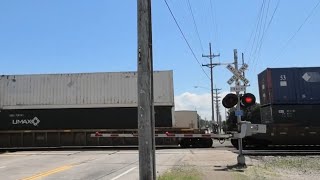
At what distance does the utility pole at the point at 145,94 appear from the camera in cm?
984

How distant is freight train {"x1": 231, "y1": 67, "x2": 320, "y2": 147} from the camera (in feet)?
87.0

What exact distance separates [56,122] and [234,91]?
1760cm

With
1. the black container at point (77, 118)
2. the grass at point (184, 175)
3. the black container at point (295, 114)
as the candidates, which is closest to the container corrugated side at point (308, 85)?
the black container at point (295, 114)

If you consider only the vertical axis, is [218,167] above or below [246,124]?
below

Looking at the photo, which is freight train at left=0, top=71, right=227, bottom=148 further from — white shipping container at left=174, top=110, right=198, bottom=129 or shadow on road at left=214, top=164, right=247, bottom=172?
shadow on road at left=214, top=164, right=247, bottom=172

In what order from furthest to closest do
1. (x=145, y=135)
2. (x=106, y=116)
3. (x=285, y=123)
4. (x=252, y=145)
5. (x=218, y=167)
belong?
(x=106, y=116) → (x=252, y=145) → (x=285, y=123) → (x=218, y=167) → (x=145, y=135)

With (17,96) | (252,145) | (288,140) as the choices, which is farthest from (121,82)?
(288,140)

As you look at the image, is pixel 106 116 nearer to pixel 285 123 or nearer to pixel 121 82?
pixel 121 82

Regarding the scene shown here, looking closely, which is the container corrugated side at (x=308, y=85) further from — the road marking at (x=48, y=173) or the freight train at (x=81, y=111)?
the road marking at (x=48, y=173)

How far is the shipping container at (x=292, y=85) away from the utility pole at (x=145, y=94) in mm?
18198

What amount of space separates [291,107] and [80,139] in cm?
1355

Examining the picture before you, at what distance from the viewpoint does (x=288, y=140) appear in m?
26.8

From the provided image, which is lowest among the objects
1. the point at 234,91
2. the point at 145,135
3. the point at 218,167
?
the point at 218,167

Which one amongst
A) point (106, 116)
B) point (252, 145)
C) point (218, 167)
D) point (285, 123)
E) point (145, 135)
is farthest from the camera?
point (106, 116)
